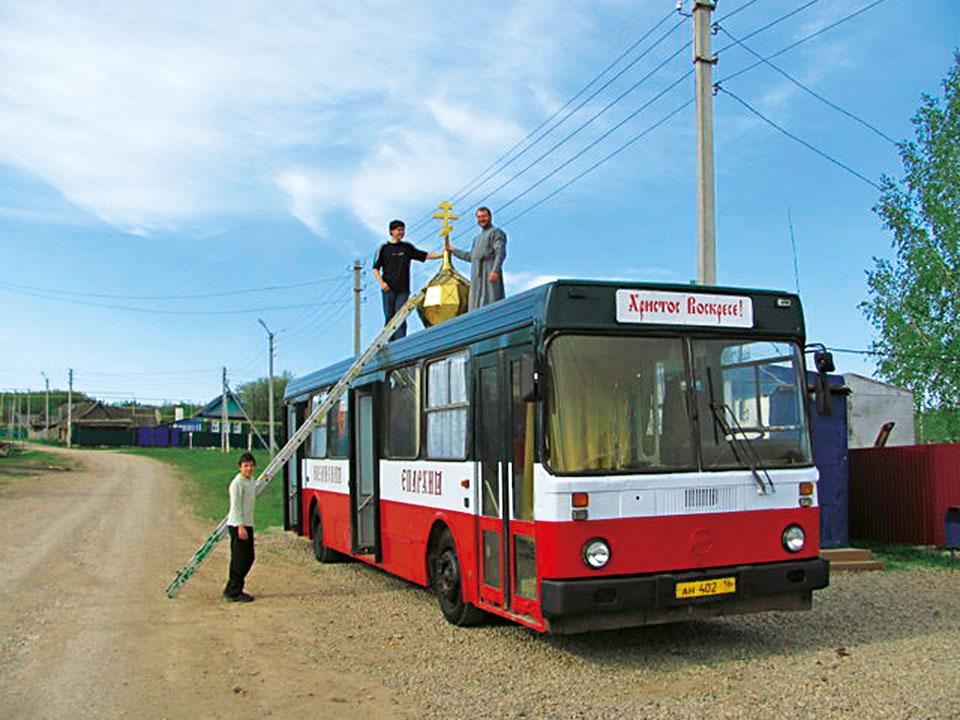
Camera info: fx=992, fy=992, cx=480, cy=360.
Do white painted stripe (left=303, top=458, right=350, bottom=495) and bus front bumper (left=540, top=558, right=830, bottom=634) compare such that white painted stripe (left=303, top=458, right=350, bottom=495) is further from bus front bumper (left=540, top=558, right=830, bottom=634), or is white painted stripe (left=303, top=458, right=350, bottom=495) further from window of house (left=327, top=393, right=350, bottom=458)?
bus front bumper (left=540, top=558, right=830, bottom=634)

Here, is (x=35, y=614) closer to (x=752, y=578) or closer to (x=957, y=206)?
(x=752, y=578)

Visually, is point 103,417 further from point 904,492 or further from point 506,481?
point 506,481

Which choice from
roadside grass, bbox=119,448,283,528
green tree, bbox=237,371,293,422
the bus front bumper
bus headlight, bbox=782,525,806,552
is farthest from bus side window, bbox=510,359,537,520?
green tree, bbox=237,371,293,422

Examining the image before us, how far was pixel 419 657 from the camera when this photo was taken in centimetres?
839

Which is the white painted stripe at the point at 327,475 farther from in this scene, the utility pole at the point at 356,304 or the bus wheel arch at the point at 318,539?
the utility pole at the point at 356,304

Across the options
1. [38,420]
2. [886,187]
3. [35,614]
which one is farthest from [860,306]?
[38,420]

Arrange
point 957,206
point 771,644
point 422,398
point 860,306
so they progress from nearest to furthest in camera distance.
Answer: point 771,644 < point 422,398 < point 957,206 < point 860,306

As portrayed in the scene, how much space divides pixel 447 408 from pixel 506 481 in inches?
66.5

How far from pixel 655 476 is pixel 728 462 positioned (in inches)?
27.6

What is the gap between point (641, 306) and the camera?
7816 millimetres

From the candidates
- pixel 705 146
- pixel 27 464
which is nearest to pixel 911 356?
pixel 705 146

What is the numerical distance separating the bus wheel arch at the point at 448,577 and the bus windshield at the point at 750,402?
2848 mm

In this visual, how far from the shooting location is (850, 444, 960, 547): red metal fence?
14.5 m

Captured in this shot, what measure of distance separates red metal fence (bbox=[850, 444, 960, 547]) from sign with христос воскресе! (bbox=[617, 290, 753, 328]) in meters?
7.83
